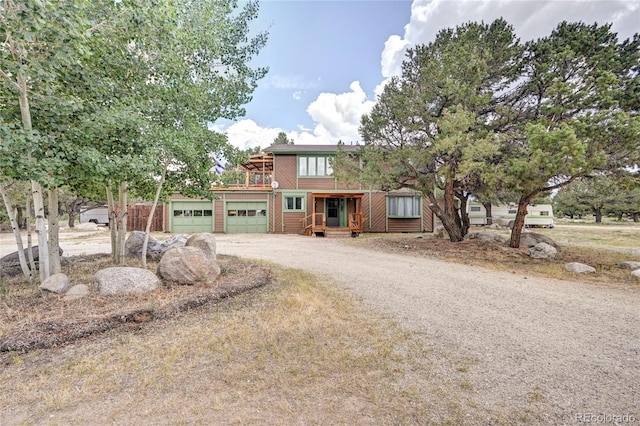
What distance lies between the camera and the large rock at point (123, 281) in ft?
15.0

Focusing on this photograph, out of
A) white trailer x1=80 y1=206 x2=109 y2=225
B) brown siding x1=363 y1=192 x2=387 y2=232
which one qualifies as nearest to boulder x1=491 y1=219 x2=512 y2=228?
brown siding x1=363 y1=192 x2=387 y2=232

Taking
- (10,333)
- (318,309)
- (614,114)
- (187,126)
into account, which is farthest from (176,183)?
(614,114)

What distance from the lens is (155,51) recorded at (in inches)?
195

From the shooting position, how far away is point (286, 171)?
17344 mm

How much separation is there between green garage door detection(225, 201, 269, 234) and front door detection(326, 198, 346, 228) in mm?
3930

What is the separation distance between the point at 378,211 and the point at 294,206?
527 cm

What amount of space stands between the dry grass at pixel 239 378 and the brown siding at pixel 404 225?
1456cm

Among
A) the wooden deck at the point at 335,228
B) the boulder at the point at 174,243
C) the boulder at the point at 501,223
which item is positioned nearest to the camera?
the boulder at the point at 174,243

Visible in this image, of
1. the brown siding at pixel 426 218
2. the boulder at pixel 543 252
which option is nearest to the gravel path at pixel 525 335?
the boulder at pixel 543 252

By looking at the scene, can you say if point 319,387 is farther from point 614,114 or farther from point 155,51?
point 614,114

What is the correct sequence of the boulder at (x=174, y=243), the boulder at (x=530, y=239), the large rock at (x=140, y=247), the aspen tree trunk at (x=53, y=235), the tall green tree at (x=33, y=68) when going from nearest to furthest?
the tall green tree at (x=33, y=68) → the aspen tree trunk at (x=53, y=235) → the large rock at (x=140, y=247) → the boulder at (x=174, y=243) → the boulder at (x=530, y=239)

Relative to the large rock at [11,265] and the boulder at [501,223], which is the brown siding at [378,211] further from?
the large rock at [11,265]

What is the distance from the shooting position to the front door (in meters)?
17.7

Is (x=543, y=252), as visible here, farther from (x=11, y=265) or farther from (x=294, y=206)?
(x=11, y=265)
